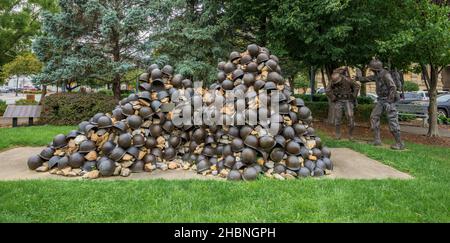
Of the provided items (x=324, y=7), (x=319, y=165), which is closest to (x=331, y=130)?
(x=324, y=7)

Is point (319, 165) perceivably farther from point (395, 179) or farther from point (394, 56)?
point (394, 56)

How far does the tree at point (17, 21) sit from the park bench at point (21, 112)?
5767 mm

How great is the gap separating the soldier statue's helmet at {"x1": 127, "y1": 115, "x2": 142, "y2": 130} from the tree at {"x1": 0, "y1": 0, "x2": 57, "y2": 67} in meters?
13.9

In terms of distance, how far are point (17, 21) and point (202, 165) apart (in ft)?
51.8

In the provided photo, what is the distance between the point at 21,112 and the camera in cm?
1367

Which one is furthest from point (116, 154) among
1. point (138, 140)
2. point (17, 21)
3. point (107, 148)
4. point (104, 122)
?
point (17, 21)

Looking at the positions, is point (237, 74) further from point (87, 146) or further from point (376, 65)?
point (376, 65)

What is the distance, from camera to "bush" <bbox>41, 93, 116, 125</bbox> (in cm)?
1352

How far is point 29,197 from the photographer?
491cm

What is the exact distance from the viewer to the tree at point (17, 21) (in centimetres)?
1759

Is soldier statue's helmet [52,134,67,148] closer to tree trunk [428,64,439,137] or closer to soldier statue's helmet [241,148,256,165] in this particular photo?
soldier statue's helmet [241,148,256,165]
